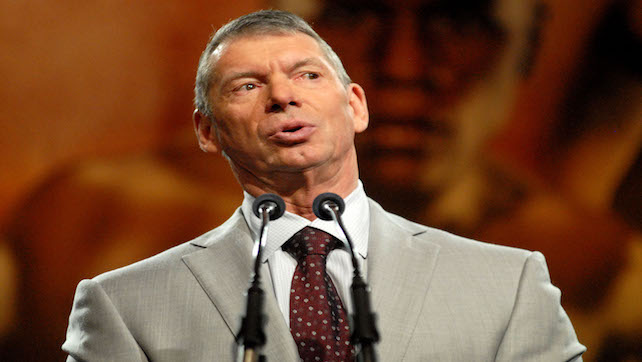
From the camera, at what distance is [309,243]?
1777 mm

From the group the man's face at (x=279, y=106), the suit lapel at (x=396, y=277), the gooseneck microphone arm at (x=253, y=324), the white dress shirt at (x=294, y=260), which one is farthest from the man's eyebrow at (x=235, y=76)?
the gooseneck microphone arm at (x=253, y=324)

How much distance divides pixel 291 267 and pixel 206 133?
521mm

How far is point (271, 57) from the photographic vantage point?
1900 mm

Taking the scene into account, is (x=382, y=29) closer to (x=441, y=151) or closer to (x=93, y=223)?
(x=441, y=151)

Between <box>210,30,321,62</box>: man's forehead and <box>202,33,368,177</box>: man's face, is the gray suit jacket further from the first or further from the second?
<box>210,30,321,62</box>: man's forehead

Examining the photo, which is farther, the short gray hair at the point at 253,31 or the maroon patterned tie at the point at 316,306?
the short gray hair at the point at 253,31

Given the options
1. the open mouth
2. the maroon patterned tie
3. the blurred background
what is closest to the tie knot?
the maroon patterned tie

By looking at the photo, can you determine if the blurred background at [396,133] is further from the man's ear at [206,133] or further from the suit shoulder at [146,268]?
the suit shoulder at [146,268]

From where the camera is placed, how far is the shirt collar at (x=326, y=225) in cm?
181

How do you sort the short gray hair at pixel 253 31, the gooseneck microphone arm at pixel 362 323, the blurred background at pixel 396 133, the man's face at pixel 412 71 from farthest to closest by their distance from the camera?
the man's face at pixel 412 71 < the blurred background at pixel 396 133 < the short gray hair at pixel 253 31 < the gooseneck microphone arm at pixel 362 323

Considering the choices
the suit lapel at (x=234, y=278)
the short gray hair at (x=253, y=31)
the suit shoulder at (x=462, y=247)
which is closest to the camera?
the suit lapel at (x=234, y=278)

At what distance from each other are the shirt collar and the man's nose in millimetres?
271

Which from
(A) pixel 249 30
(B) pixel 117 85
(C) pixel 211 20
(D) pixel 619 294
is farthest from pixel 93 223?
(D) pixel 619 294

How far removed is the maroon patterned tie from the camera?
160cm
